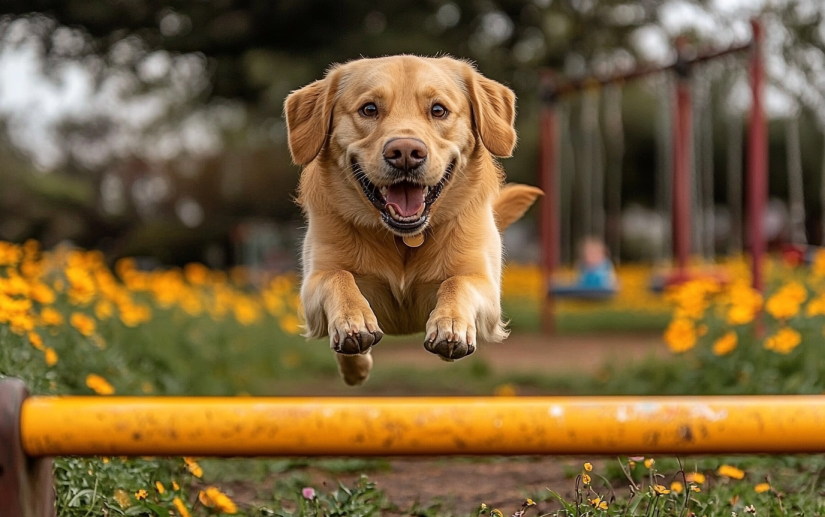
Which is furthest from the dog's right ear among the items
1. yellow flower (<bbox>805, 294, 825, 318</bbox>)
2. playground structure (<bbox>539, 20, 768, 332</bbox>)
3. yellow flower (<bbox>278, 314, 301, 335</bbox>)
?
yellow flower (<bbox>278, 314, 301, 335</bbox>)

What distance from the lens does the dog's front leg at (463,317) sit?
239cm

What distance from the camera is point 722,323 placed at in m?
5.44

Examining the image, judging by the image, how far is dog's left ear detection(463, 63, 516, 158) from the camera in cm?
273

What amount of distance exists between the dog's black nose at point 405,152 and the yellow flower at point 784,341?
290 centimetres

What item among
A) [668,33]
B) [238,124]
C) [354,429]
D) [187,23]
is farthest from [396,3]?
[354,429]

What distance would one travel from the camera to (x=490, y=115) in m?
2.78

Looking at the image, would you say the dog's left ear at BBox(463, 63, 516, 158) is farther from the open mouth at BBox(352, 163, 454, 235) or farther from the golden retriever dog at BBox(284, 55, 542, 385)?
the open mouth at BBox(352, 163, 454, 235)

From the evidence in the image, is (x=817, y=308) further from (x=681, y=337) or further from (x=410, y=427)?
(x=410, y=427)

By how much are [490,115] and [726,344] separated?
8.72 feet

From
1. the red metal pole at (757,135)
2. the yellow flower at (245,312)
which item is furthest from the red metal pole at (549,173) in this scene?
the yellow flower at (245,312)

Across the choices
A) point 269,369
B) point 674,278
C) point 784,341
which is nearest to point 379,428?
point 784,341

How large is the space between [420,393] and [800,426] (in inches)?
191

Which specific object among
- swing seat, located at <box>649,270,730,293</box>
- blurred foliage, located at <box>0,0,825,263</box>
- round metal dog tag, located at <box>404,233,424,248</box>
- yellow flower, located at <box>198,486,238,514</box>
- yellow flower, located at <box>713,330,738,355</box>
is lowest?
yellow flower, located at <box>198,486,238,514</box>

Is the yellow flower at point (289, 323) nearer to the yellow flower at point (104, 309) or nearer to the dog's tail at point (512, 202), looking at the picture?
the yellow flower at point (104, 309)
